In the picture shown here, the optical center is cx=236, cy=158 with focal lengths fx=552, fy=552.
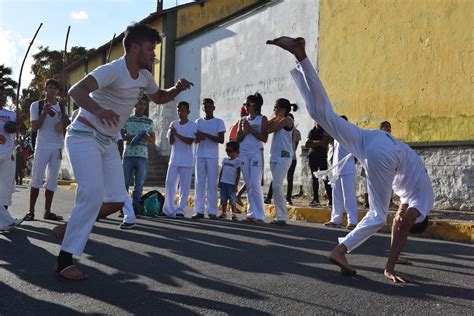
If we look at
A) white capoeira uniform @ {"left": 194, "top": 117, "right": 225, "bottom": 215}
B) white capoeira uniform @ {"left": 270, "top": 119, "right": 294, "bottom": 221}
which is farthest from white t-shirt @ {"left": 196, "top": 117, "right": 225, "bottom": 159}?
white capoeira uniform @ {"left": 270, "top": 119, "right": 294, "bottom": 221}

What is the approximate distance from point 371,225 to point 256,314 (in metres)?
1.60

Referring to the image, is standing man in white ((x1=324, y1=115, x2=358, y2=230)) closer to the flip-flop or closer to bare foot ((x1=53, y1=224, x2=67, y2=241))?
the flip-flop

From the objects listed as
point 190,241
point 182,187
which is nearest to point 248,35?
point 182,187

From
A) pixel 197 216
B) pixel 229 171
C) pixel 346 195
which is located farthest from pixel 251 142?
pixel 346 195

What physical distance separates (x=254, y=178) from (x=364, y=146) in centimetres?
393

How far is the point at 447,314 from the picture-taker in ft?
11.0

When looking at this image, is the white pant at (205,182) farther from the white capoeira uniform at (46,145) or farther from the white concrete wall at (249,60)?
the white concrete wall at (249,60)

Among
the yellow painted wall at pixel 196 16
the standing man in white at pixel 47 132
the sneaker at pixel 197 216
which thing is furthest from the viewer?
the yellow painted wall at pixel 196 16

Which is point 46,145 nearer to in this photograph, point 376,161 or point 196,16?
point 376,161

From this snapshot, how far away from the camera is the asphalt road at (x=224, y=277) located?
11.3ft

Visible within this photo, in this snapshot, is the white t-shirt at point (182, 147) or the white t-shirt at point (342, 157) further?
the white t-shirt at point (182, 147)

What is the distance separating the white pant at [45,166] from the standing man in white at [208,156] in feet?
7.32

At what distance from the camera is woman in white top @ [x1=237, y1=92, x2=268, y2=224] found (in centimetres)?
828

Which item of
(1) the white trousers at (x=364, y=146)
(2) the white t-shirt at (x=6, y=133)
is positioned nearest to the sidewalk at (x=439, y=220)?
(1) the white trousers at (x=364, y=146)
